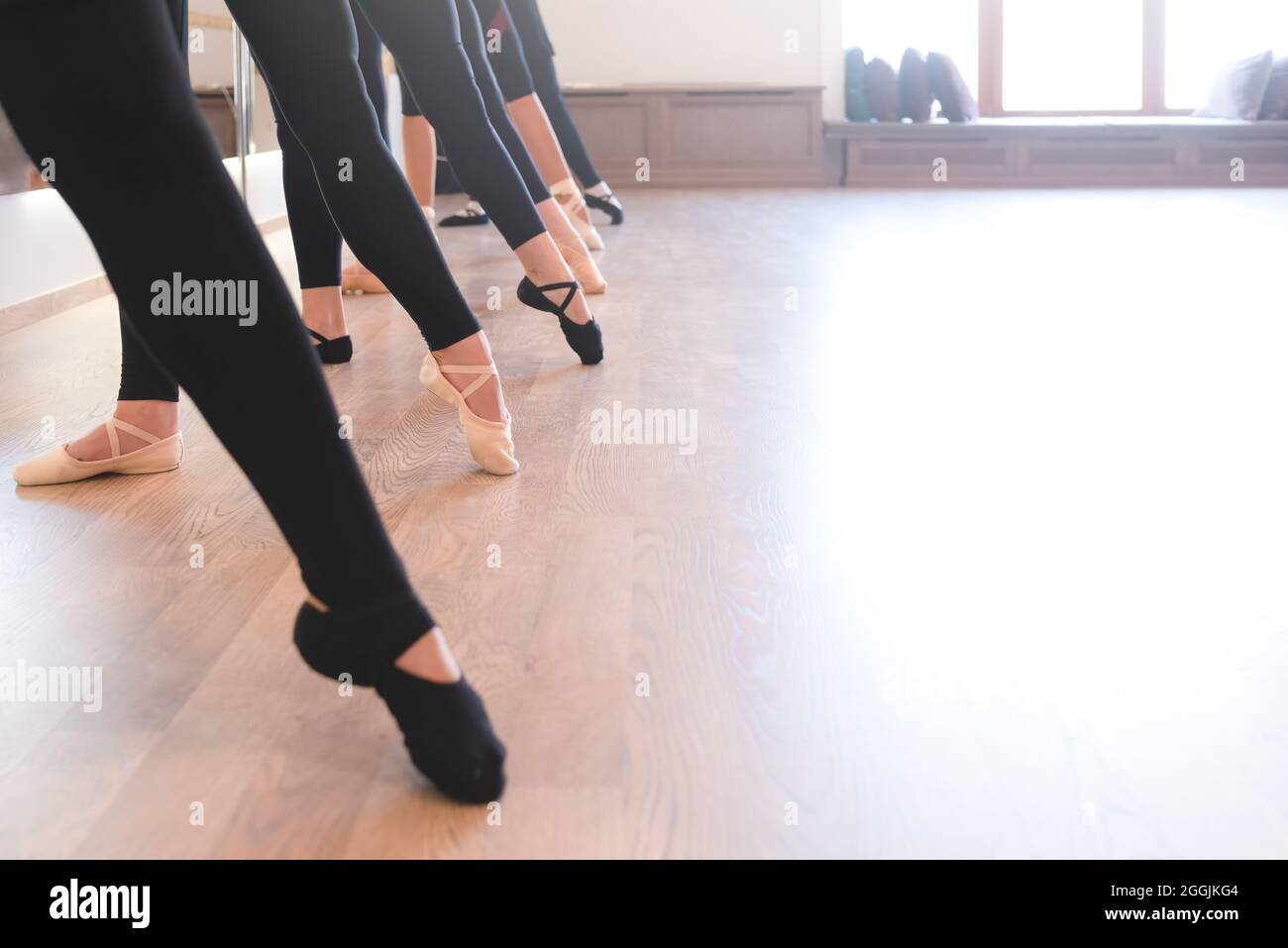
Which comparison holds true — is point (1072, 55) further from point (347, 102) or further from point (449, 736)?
point (449, 736)

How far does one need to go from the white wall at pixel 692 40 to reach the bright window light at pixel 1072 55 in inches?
41.0

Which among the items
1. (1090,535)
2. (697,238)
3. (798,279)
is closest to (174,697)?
(1090,535)

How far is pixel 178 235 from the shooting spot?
0.70 metres

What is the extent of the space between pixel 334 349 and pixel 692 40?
18.1 ft

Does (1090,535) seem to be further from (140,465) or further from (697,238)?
(697,238)

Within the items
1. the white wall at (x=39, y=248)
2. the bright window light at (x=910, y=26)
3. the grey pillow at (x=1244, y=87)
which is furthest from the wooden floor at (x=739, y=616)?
the bright window light at (x=910, y=26)

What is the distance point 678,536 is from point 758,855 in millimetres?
550

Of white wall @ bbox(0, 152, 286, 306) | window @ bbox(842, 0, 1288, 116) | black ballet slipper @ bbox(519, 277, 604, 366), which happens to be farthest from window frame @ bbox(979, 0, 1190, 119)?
black ballet slipper @ bbox(519, 277, 604, 366)

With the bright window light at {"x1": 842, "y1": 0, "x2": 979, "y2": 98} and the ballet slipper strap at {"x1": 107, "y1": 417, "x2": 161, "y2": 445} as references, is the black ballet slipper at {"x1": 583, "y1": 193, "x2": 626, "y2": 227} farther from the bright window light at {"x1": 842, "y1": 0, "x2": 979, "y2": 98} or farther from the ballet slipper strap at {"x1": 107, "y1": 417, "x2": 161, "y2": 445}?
the bright window light at {"x1": 842, "y1": 0, "x2": 979, "y2": 98}

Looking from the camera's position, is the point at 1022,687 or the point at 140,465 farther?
the point at 140,465

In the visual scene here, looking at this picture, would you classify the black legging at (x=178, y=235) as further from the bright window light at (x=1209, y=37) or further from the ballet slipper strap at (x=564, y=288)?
the bright window light at (x=1209, y=37)

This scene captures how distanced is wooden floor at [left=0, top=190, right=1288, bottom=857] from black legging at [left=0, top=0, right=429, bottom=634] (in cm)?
20

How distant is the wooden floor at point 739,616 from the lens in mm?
751

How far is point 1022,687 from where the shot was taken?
902mm
